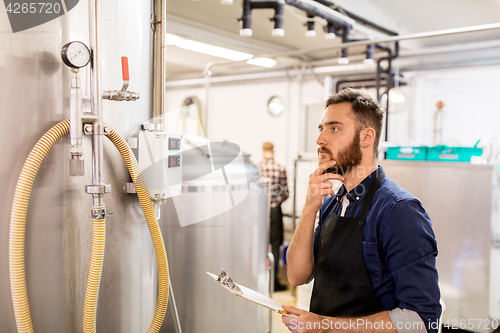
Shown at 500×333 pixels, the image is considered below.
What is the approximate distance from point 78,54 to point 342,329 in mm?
1036

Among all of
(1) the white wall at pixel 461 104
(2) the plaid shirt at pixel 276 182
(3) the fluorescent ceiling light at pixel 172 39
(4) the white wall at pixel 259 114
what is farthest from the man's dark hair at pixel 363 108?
(4) the white wall at pixel 259 114

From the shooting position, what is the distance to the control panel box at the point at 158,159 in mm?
1205

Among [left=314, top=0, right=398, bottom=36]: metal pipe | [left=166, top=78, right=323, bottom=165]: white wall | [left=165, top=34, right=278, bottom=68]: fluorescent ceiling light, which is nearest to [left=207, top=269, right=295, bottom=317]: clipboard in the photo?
[left=314, top=0, right=398, bottom=36]: metal pipe

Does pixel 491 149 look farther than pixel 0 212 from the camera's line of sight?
Yes

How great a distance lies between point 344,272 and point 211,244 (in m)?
0.87

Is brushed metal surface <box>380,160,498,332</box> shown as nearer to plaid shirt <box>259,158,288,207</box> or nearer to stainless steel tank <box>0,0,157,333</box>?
plaid shirt <box>259,158,288,207</box>

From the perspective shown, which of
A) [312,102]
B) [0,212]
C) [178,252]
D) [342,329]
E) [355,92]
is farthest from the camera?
[312,102]

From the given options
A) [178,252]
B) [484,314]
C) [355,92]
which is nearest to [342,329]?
[355,92]

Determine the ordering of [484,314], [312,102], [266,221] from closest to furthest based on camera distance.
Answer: [266,221]
[484,314]
[312,102]

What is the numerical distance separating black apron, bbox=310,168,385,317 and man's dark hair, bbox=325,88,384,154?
0.55ft

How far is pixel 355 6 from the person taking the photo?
11.1ft

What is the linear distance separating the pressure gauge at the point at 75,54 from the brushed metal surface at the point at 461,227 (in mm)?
2923

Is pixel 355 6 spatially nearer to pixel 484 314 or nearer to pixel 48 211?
pixel 484 314

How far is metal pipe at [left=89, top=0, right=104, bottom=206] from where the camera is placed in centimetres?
99
